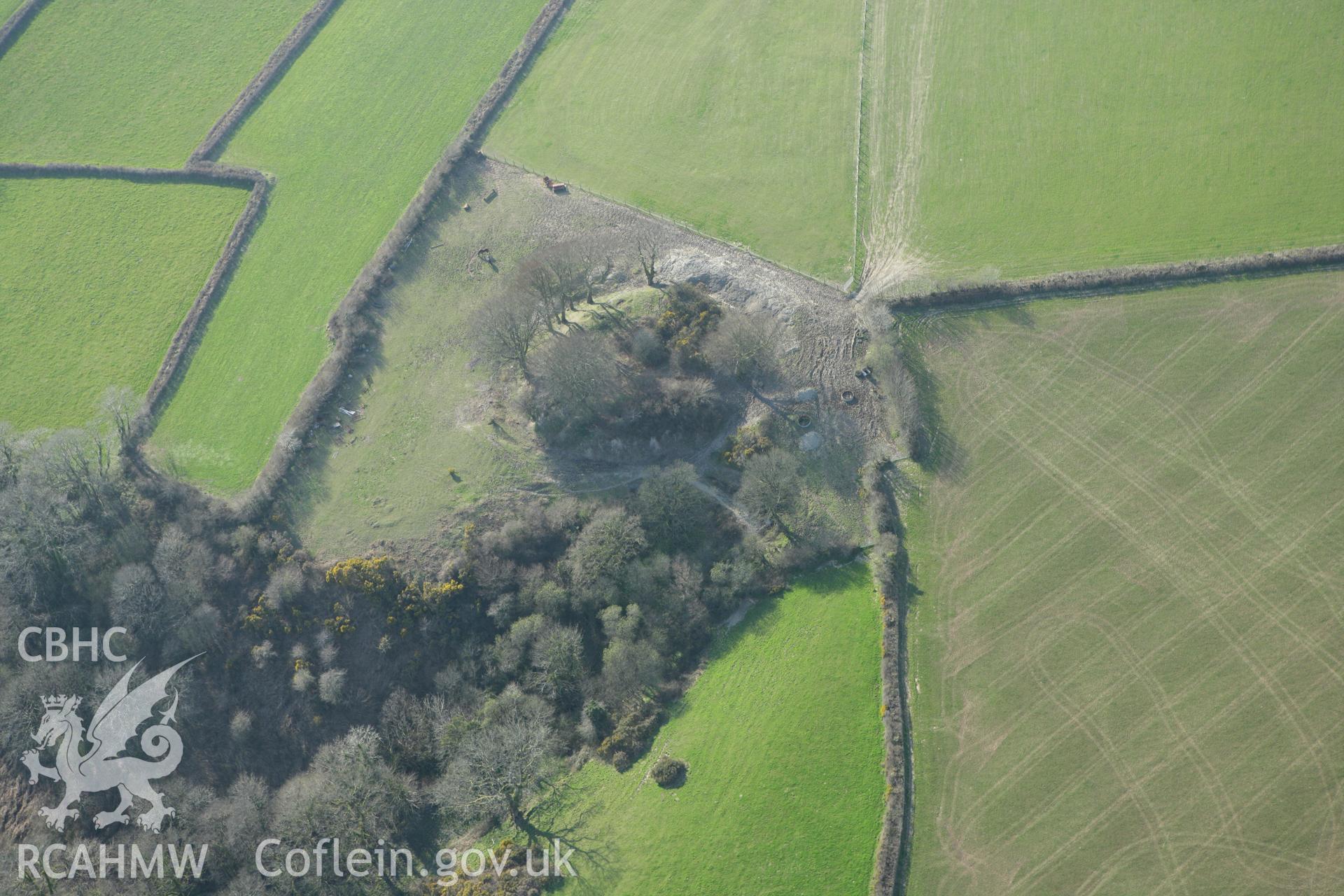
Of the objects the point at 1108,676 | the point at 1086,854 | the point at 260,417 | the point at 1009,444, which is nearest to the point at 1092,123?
the point at 1009,444

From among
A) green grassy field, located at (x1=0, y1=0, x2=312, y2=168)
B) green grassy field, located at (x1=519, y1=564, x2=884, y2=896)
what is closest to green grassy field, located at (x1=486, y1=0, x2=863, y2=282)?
green grassy field, located at (x1=0, y1=0, x2=312, y2=168)

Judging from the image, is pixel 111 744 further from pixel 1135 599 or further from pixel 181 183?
pixel 1135 599

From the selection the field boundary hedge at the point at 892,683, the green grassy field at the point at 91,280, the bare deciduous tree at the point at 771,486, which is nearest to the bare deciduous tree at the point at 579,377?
the bare deciduous tree at the point at 771,486

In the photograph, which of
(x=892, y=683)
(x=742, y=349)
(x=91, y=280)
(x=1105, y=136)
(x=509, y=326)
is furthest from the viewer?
(x=91, y=280)

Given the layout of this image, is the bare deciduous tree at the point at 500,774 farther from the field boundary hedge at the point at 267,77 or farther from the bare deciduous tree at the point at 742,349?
the field boundary hedge at the point at 267,77

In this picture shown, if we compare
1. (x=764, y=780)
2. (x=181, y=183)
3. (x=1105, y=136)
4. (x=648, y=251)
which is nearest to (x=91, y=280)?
(x=181, y=183)

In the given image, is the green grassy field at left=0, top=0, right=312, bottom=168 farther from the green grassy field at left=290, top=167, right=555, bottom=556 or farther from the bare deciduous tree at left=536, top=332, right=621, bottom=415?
the bare deciduous tree at left=536, top=332, right=621, bottom=415
